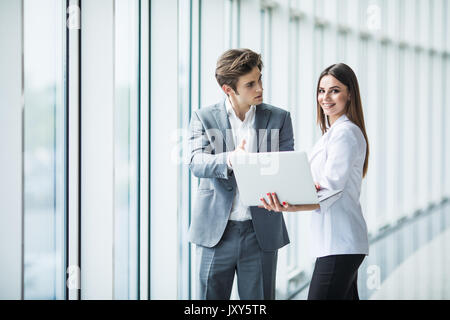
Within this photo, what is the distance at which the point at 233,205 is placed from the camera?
5.54ft

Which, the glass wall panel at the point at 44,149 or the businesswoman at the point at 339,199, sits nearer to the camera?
the businesswoman at the point at 339,199

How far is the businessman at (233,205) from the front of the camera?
167 cm

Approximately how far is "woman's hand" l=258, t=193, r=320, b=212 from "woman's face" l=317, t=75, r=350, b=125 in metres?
0.42

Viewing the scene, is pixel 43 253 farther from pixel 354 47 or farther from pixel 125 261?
pixel 354 47

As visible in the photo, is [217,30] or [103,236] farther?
[217,30]

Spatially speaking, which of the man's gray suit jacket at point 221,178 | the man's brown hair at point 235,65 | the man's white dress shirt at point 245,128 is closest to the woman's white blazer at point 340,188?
the man's gray suit jacket at point 221,178

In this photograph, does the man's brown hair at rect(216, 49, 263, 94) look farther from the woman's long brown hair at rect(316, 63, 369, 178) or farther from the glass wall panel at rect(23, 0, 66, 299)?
the glass wall panel at rect(23, 0, 66, 299)

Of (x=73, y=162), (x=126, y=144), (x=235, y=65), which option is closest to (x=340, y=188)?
(x=235, y=65)

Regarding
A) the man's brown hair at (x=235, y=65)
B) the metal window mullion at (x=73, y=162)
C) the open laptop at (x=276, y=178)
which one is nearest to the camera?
the open laptop at (x=276, y=178)

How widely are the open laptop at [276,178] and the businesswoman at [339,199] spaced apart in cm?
3

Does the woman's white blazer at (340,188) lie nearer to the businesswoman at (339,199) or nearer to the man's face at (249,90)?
the businesswoman at (339,199)

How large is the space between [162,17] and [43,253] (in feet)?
4.30

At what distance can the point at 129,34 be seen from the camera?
1.96m

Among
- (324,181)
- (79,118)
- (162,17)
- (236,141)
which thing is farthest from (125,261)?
(162,17)
